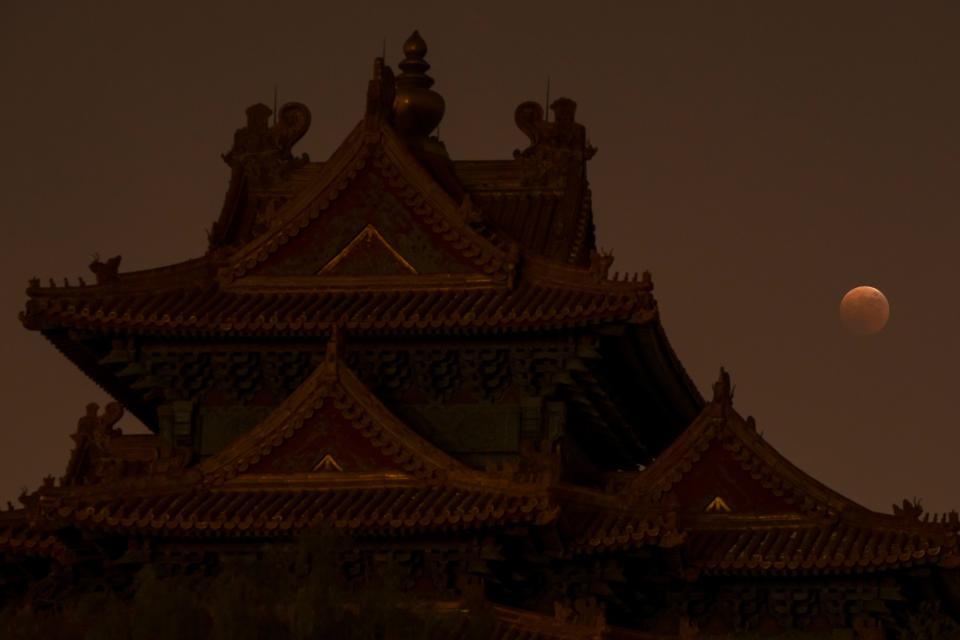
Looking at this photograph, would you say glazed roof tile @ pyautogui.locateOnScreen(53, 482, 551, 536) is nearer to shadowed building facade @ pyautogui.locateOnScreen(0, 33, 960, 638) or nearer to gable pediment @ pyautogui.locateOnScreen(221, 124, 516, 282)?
shadowed building facade @ pyautogui.locateOnScreen(0, 33, 960, 638)

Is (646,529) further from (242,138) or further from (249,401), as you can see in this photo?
(242,138)

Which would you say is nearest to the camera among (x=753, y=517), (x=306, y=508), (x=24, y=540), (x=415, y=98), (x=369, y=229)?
(x=306, y=508)

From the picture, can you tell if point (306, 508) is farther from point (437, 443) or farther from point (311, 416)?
point (437, 443)

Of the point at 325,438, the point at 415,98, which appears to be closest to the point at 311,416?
the point at 325,438

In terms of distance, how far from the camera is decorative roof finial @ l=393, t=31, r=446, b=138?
4553cm

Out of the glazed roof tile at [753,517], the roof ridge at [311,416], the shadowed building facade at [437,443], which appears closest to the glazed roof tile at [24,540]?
the shadowed building facade at [437,443]

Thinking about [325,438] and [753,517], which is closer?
[325,438]

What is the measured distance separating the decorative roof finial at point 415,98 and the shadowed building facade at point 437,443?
3.26ft

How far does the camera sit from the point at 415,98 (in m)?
45.7

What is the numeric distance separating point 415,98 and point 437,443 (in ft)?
18.8

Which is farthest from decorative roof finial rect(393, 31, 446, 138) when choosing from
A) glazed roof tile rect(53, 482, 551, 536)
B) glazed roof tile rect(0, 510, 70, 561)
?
glazed roof tile rect(0, 510, 70, 561)

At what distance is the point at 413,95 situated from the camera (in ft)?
150

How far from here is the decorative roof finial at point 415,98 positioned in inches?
1793

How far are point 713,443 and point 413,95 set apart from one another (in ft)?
24.4
